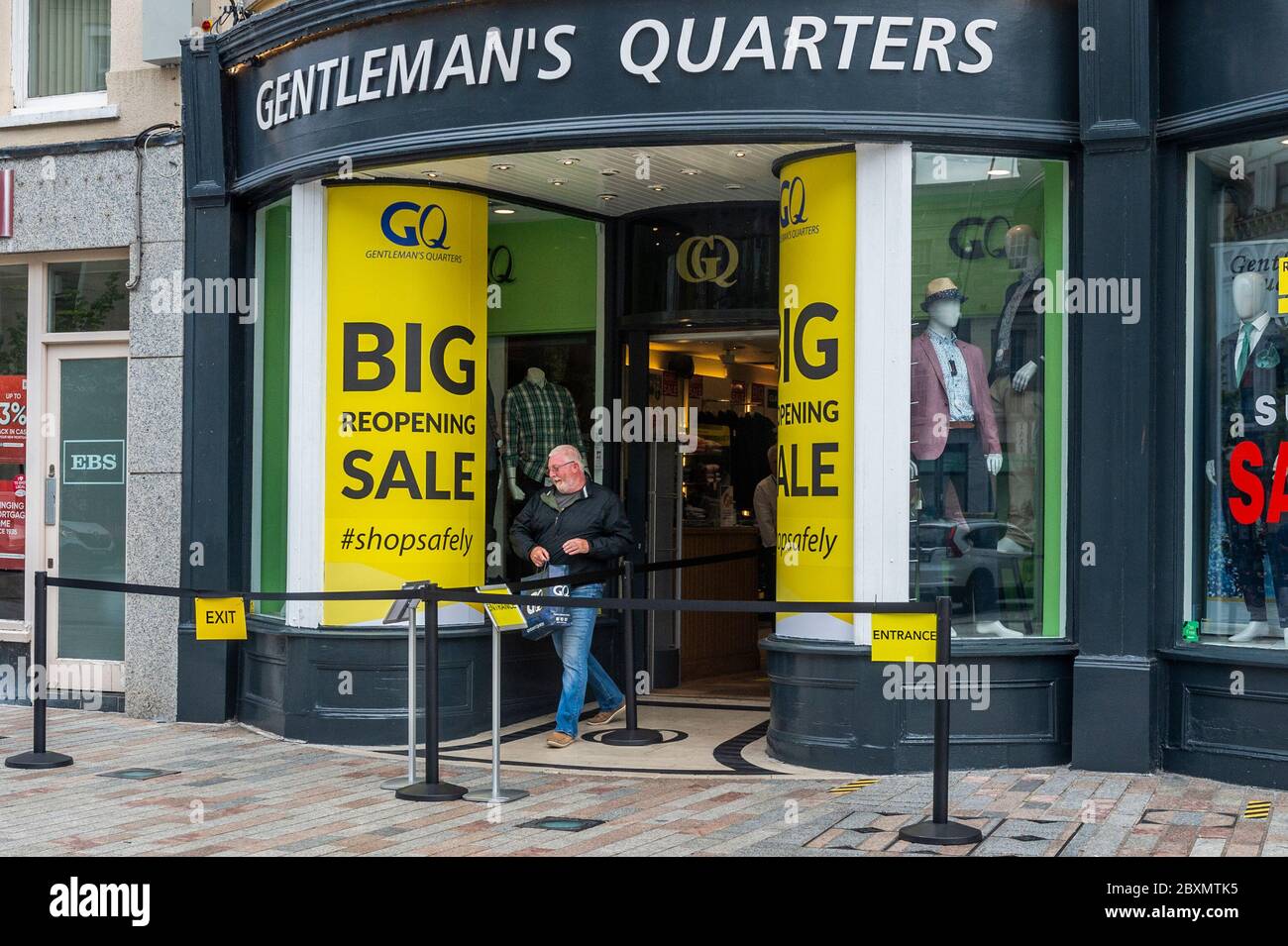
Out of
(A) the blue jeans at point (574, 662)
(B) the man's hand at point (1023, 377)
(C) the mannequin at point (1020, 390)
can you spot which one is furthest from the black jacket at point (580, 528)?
(B) the man's hand at point (1023, 377)

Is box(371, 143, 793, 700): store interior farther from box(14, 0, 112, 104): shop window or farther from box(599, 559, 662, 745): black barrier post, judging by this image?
box(14, 0, 112, 104): shop window

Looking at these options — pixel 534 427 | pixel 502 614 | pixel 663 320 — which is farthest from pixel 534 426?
pixel 502 614

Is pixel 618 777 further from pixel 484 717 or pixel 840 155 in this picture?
pixel 840 155

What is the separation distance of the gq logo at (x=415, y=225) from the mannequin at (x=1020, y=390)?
3.38 meters

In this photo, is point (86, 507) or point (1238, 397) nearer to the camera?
point (1238, 397)

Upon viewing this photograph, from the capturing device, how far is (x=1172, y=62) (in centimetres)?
802

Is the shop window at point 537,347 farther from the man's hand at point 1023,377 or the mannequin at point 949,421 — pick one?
the man's hand at point 1023,377

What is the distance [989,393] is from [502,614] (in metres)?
2.89

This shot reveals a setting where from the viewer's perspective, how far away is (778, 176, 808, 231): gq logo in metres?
8.55

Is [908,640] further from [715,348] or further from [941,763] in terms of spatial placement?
[715,348]

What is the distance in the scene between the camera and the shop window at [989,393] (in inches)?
328

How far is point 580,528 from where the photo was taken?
9.25 m
